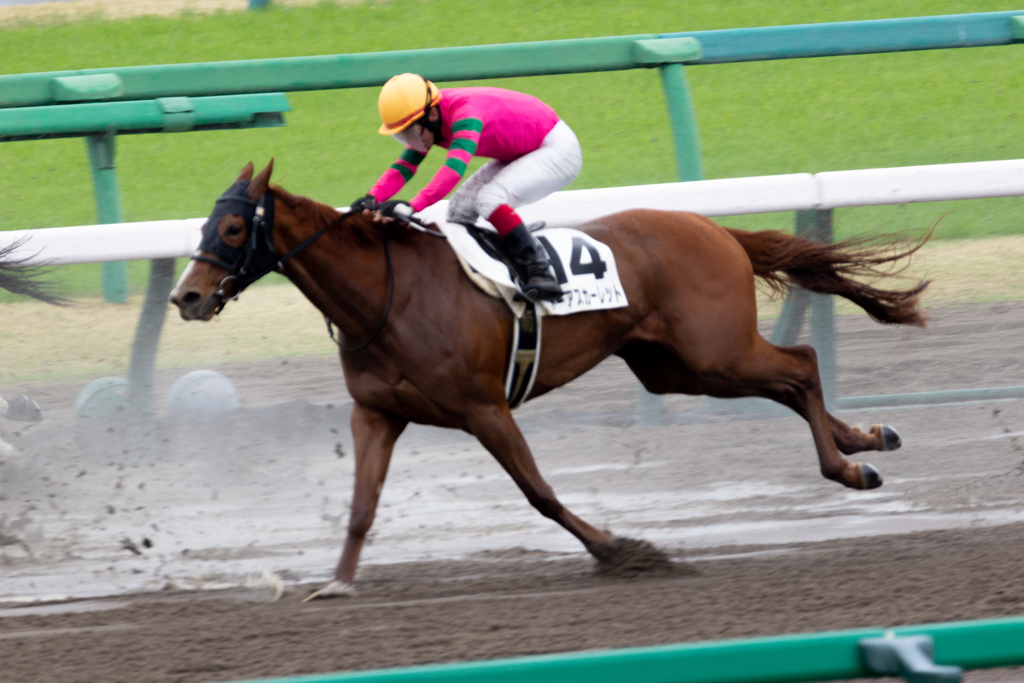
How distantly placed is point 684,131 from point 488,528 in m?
2.14

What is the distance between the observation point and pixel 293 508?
14.7 feet

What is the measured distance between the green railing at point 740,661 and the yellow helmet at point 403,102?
233 centimetres

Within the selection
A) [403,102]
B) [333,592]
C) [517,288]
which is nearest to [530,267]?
[517,288]

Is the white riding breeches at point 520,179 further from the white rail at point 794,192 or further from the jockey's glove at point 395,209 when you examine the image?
the white rail at point 794,192

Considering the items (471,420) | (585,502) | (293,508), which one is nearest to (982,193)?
(585,502)

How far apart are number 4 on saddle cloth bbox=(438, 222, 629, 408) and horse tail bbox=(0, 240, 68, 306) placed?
1686mm

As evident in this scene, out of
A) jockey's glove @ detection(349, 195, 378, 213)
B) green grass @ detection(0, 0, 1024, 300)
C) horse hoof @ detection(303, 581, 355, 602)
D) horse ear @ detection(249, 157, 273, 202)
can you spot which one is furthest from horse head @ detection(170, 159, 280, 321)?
green grass @ detection(0, 0, 1024, 300)

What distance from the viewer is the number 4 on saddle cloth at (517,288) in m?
3.58

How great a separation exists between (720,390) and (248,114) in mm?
2648

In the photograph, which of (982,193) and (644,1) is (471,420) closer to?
(982,193)

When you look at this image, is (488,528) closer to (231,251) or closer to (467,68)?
(231,251)

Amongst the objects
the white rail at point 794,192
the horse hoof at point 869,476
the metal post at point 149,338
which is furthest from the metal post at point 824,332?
the metal post at point 149,338

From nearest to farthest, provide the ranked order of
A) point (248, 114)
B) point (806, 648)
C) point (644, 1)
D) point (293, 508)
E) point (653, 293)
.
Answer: point (806, 648), point (653, 293), point (293, 508), point (248, 114), point (644, 1)

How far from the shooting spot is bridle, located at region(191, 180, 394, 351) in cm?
325
